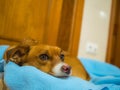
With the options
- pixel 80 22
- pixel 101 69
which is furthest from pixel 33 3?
pixel 101 69

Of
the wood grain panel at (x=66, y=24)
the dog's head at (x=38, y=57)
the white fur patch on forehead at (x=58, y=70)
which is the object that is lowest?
the white fur patch on forehead at (x=58, y=70)

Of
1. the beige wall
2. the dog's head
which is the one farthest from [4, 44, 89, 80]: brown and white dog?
the beige wall

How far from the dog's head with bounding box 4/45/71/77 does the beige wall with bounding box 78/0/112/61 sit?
3.09ft

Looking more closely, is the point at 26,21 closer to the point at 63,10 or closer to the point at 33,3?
the point at 33,3

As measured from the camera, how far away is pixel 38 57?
1256mm

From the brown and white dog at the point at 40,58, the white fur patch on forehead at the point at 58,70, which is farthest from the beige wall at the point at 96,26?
the white fur patch on forehead at the point at 58,70

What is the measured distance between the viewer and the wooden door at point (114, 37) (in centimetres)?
241

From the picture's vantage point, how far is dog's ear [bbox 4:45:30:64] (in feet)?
3.88

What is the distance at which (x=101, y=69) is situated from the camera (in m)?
1.74

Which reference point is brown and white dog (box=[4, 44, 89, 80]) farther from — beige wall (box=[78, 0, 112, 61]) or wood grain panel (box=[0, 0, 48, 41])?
beige wall (box=[78, 0, 112, 61])

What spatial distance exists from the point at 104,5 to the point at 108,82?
129cm

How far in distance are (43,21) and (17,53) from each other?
29.4 inches

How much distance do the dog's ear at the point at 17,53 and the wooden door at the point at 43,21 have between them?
490 millimetres

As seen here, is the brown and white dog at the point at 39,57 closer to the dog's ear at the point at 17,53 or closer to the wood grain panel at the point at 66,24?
the dog's ear at the point at 17,53
